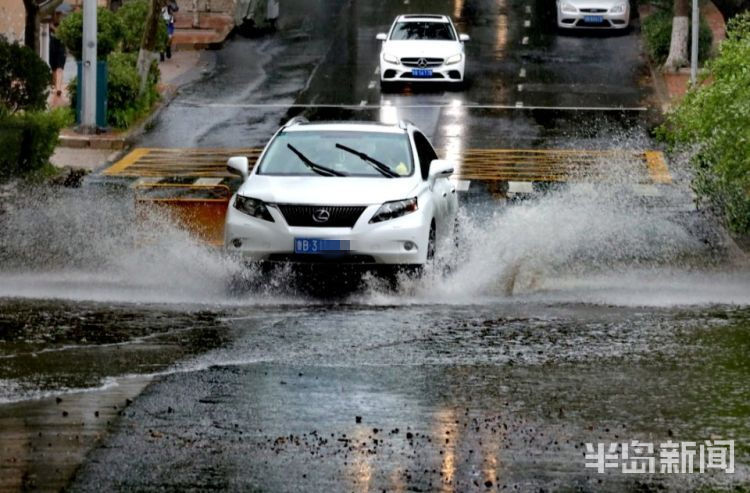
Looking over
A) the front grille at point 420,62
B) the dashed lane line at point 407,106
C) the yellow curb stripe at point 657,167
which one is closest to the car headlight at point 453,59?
the front grille at point 420,62

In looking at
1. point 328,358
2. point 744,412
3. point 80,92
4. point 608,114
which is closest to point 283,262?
point 328,358

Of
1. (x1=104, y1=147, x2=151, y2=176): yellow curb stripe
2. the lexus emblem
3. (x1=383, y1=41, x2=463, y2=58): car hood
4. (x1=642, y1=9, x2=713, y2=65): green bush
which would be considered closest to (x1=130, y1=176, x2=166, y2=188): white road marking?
(x1=104, y1=147, x2=151, y2=176): yellow curb stripe

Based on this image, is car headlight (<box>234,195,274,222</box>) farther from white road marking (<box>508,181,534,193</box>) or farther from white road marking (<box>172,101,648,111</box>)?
white road marking (<box>172,101,648,111</box>)

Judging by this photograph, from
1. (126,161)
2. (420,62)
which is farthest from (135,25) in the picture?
(126,161)

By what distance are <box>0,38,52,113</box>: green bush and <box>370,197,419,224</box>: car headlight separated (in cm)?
1215

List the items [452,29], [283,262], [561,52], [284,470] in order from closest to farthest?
[284,470]
[283,262]
[452,29]
[561,52]

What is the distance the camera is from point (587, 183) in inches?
1021

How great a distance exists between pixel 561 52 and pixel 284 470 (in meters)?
34.3

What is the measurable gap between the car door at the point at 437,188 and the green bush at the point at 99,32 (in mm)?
17361

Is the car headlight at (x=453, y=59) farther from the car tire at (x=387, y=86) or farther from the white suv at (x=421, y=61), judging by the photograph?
the car tire at (x=387, y=86)

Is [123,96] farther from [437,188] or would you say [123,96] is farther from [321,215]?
[321,215]

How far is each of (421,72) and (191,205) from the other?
13.6m

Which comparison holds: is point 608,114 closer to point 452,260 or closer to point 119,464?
point 452,260

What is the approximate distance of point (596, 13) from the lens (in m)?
43.3
